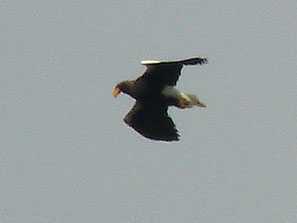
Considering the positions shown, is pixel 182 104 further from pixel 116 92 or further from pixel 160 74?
pixel 116 92

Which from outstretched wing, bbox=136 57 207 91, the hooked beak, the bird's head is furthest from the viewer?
the hooked beak

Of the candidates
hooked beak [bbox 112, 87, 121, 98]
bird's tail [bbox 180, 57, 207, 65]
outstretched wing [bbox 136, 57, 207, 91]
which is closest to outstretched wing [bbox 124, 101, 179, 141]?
hooked beak [bbox 112, 87, 121, 98]

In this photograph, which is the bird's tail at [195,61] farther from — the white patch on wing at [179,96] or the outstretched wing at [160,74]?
the white patch on wing at [179,96]

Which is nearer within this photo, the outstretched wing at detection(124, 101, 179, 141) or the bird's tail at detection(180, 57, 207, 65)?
the bird's tail at detection(180, 57, 207, 65)

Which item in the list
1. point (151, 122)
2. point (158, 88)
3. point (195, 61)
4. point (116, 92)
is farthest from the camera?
point (151, 122)

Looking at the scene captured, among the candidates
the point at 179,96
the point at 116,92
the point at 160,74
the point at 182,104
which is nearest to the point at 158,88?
the point at 160,74

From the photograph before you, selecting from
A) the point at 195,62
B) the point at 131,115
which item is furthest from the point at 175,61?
the point at 131,115

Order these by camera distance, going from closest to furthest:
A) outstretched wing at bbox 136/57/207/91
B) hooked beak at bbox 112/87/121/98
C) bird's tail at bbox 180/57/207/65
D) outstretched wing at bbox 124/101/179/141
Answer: bird's tail at bbox 180/57/207/65 < outstretched wing at bbox 136/57/207/91 < hooked beak at bbox 112/87/121/98 < outstretched wing at bbox 124/101/179/141

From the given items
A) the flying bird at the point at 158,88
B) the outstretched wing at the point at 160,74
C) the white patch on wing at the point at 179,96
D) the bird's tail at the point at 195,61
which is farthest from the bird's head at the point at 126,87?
the bird's tail at the point at 195,61

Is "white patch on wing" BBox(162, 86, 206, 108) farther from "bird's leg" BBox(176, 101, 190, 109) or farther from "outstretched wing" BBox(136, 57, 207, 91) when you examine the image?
"outstretched wing" BBox(136, 57, 207, 91)

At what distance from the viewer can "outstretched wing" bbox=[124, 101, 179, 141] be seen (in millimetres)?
35312

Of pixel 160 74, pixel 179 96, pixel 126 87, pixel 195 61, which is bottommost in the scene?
pixel 179 96

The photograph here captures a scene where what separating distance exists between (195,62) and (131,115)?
158 inches

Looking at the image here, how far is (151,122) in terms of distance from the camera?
35625 millimetres
